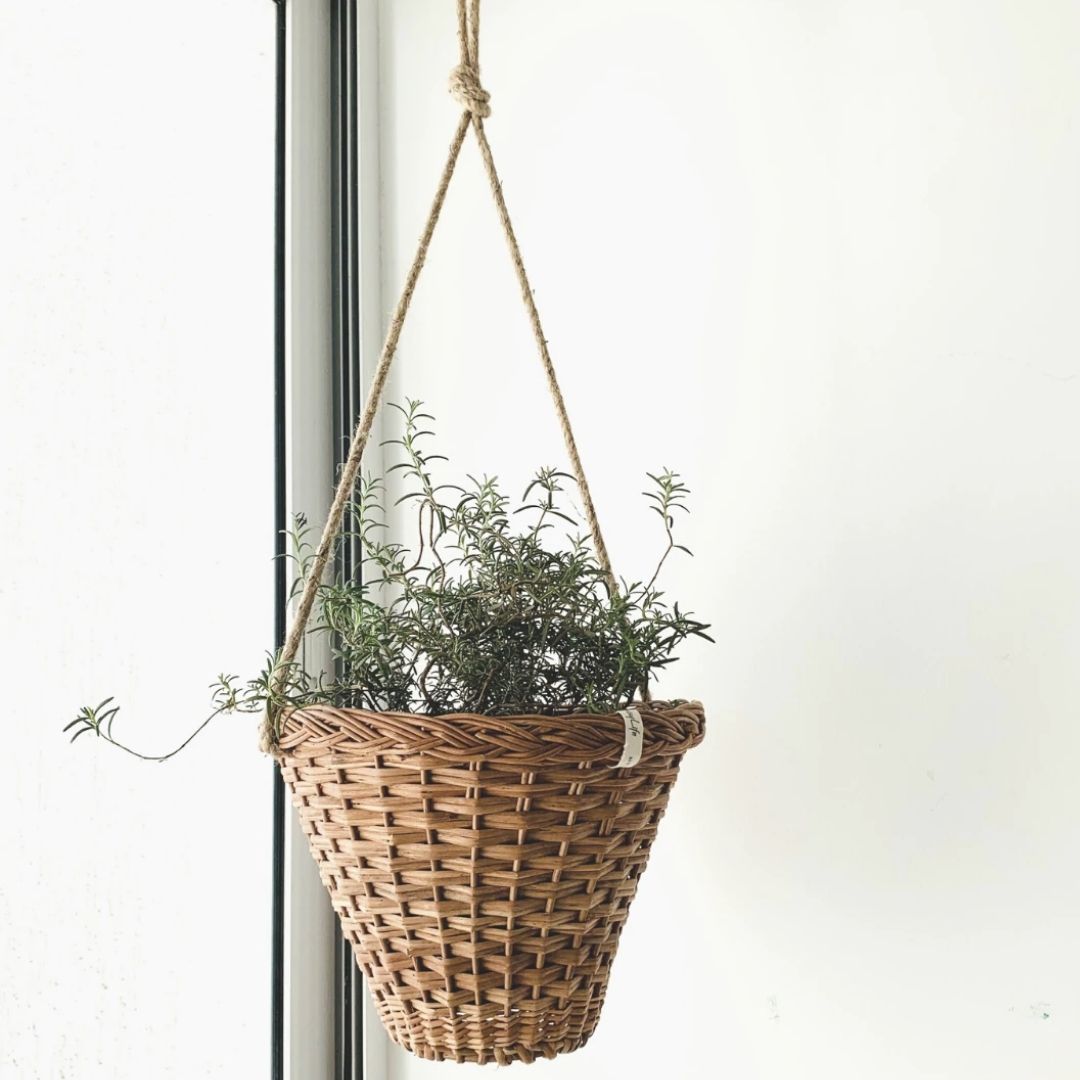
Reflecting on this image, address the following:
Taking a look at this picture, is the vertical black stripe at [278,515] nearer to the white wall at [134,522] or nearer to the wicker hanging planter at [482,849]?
the white wall at [134,522]

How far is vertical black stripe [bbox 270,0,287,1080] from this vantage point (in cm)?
104

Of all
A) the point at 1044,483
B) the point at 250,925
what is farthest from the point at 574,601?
the point at 250,925

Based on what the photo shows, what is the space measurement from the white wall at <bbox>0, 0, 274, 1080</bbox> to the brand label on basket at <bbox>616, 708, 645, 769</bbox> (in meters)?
0.44

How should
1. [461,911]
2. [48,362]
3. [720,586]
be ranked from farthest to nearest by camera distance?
[720,586]
[48,362]
[461,911]

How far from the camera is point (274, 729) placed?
0.72m

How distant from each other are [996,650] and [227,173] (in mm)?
835

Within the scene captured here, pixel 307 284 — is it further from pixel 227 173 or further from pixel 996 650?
pixel 996 650

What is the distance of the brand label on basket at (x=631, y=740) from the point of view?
67 cm

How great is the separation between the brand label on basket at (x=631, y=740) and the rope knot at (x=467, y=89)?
496 millimetres

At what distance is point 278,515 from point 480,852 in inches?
21.2

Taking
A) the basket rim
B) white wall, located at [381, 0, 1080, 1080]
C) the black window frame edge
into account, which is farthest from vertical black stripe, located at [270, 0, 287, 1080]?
the basket rim

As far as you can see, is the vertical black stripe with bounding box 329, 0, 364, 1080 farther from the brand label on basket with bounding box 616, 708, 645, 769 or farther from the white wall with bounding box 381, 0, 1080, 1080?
the brand label on basket with bounding box 616, 708, 645, 769

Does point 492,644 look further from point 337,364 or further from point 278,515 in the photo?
point 337,364

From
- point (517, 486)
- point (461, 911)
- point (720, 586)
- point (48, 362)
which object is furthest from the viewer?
point (517, 486)
